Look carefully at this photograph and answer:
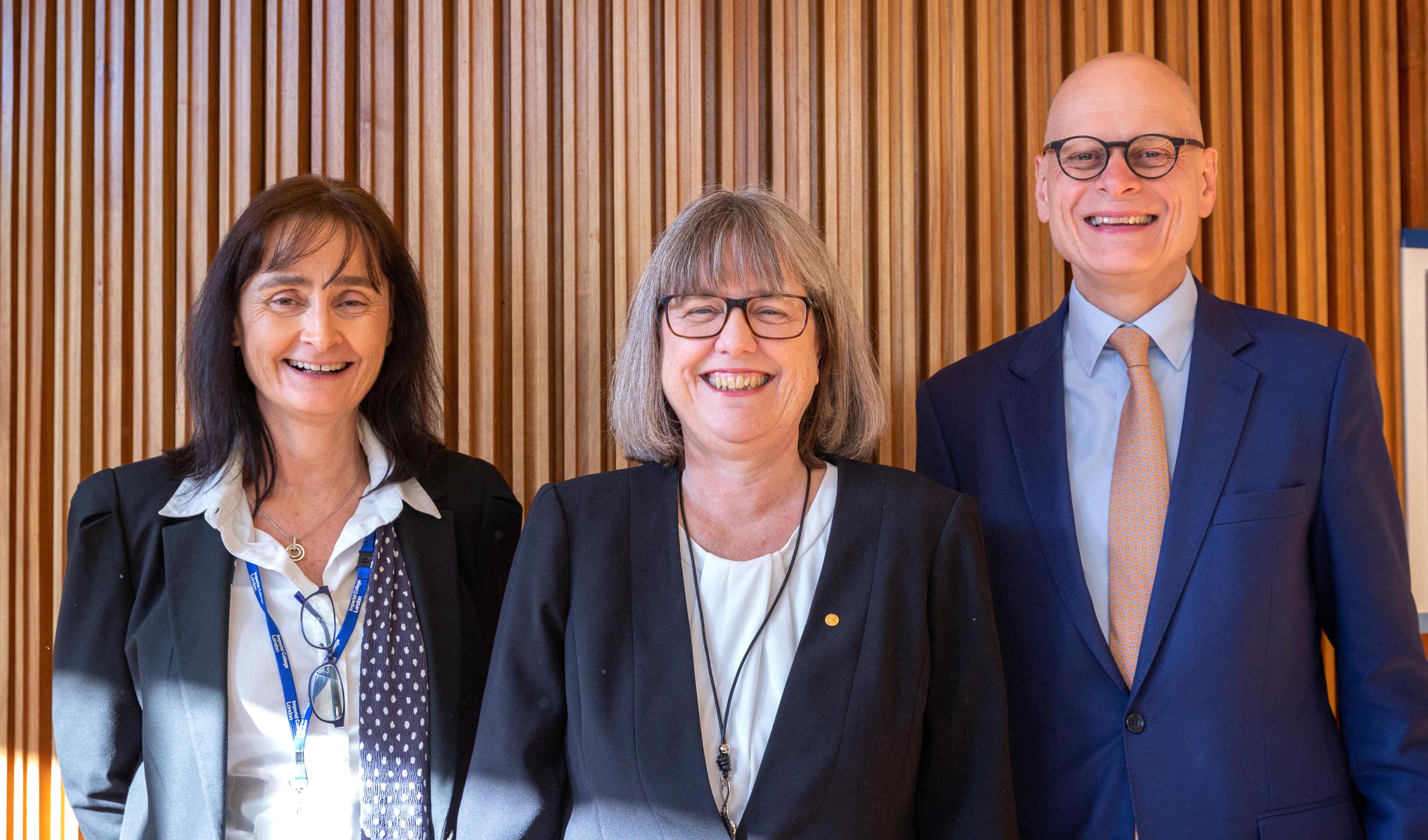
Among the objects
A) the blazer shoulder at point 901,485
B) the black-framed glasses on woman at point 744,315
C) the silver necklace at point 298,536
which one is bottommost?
the silver necklace at point 298,536

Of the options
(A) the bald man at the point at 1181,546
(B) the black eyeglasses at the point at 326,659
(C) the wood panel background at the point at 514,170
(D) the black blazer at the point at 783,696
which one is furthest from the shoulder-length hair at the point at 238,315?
(A) the bald man at the point at 1181,546

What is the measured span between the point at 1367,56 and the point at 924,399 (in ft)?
6.54

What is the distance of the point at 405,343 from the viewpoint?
7.65ft

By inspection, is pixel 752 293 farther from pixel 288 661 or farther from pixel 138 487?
pixel 138 487

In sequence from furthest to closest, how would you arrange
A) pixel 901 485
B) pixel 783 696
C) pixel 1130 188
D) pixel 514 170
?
pixel 514 170, pixel 1130 188, pixel 901 485, pixel 783 696

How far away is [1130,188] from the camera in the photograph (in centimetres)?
213

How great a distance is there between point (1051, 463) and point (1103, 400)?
0.20 metres

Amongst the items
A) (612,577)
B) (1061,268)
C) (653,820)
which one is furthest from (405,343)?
(1061,268)

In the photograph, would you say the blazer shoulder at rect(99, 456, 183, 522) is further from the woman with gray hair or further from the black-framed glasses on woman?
the black-framed glasses on woman

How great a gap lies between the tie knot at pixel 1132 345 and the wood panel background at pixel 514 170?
0.76 meters

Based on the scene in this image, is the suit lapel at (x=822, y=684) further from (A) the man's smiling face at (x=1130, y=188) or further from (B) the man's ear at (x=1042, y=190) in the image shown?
(B) the man's ear at (x=1042, y=190)

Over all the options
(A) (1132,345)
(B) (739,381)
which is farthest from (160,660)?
(A) (1132,345)

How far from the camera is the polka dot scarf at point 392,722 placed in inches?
77.5

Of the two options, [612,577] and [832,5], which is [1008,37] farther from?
[612,577]
